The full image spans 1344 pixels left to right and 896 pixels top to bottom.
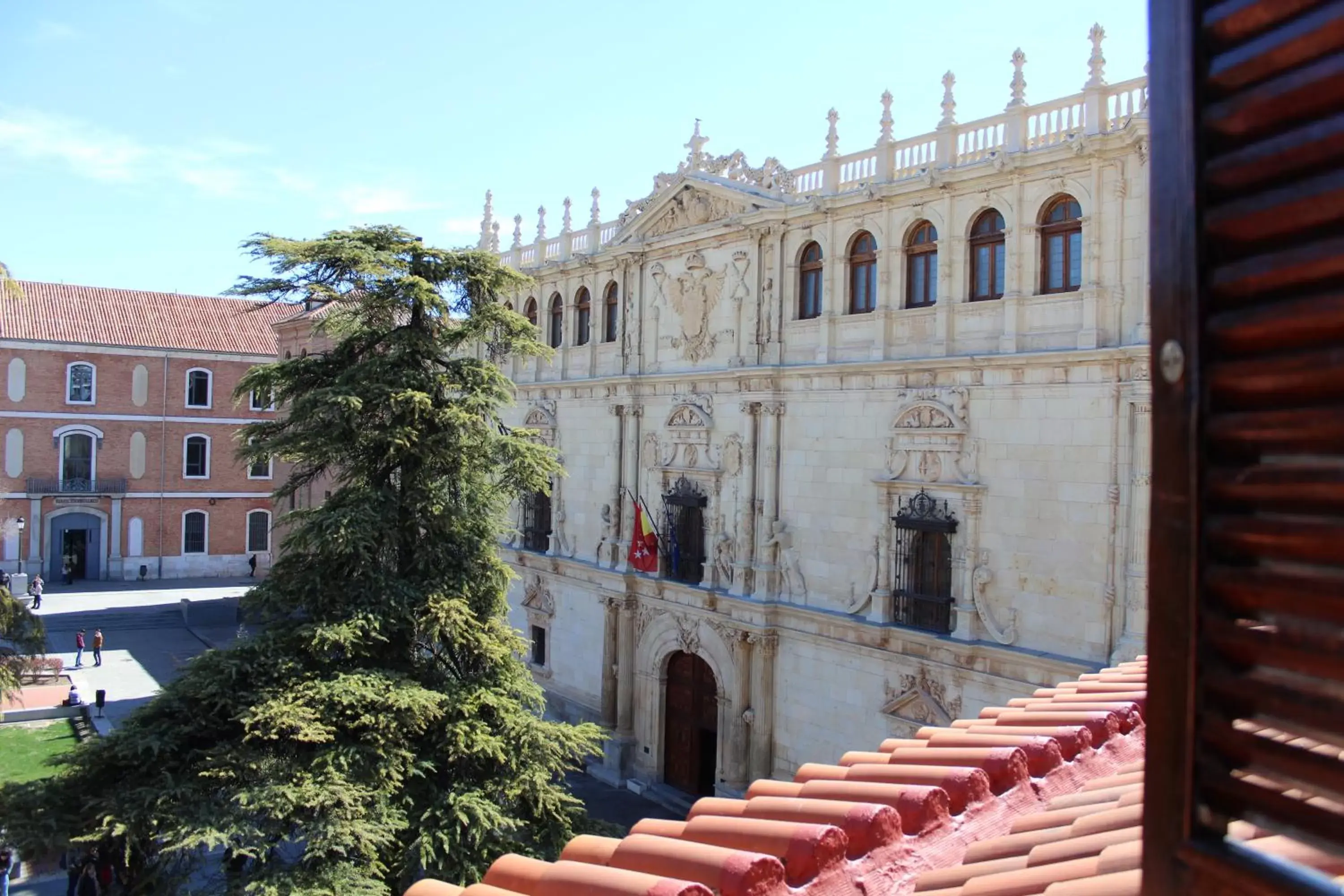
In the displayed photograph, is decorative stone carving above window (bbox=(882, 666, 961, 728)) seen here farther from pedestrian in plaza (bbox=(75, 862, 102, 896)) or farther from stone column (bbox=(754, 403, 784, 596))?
pedestrian in plaza (bbox=(75, 862, 102, 896))

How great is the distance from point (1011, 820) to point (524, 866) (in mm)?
2296

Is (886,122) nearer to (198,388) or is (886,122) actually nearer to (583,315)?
(583,315)

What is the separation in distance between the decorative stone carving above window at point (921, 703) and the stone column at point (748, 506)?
389 cm

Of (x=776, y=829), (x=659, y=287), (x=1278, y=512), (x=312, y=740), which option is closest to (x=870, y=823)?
(x=776, y=829)

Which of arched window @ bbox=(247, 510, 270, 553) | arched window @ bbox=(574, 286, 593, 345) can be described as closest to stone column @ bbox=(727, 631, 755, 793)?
arched window @ bbox=(574, 286, 593, 345)

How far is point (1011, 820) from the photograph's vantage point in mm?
4637

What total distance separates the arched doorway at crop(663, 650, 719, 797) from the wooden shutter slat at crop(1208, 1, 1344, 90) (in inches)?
804

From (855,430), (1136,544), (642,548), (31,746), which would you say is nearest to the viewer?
(1136,544)

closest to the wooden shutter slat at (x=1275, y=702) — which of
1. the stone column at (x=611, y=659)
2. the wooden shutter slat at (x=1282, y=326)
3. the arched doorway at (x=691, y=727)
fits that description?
the wooden shutter slat at (x=1282, y=326)

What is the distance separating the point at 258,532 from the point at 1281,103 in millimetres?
48446

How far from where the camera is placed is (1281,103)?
129 cm

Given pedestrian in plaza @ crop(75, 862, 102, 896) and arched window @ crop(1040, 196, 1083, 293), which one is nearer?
arched window @ crop(1040, 196, 1083, 293)

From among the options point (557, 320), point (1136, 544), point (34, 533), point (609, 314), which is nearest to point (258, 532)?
point (34, 533)

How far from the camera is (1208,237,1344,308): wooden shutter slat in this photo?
1243mm
